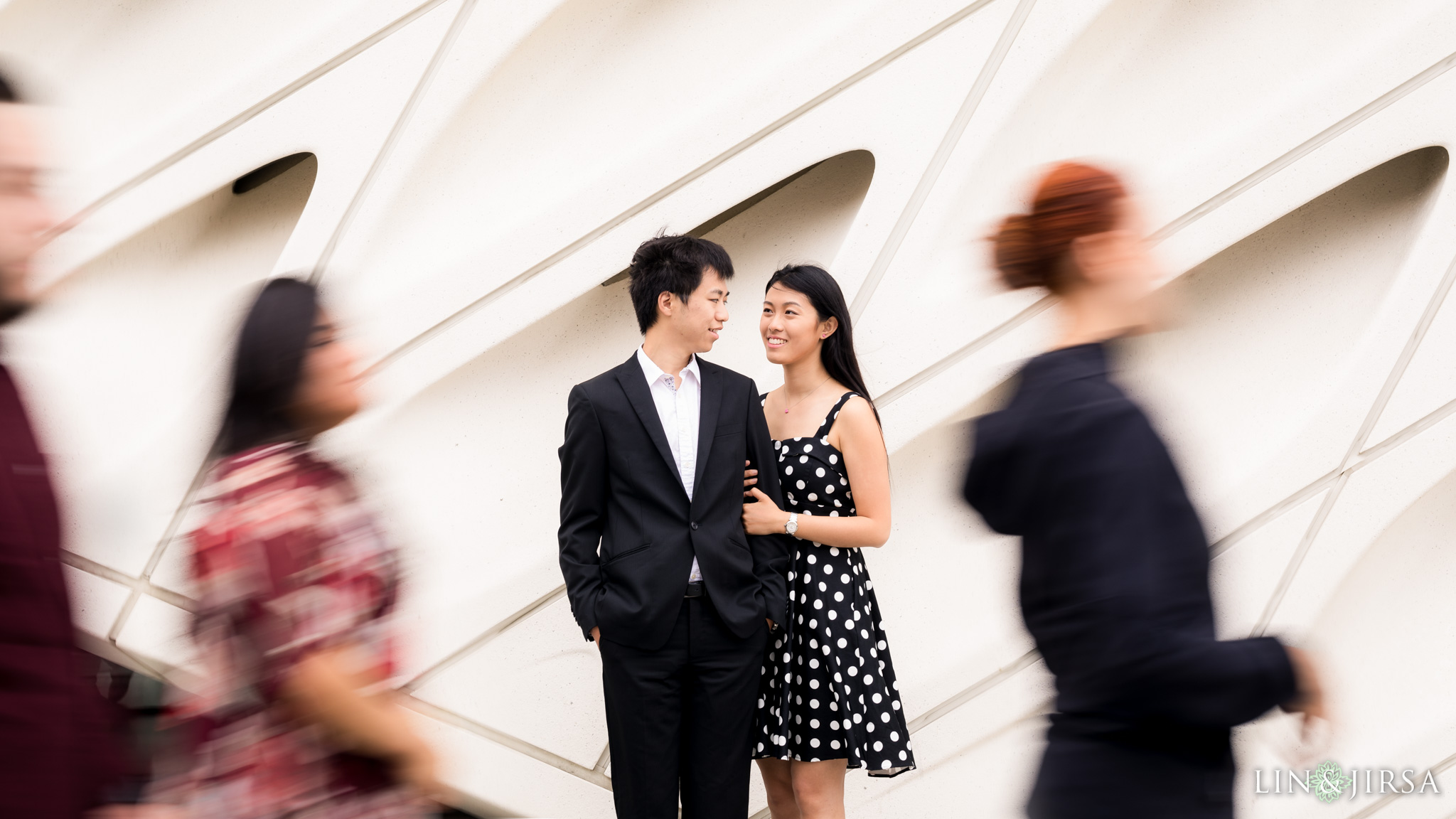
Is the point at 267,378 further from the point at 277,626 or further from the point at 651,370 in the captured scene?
the point at 651,370

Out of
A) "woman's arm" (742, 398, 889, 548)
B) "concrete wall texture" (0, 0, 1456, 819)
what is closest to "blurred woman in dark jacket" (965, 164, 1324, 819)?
"woman's arm" (742, 398, 889, 548)

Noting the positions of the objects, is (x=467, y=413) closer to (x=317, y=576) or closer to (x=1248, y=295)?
(x=317, y=576)

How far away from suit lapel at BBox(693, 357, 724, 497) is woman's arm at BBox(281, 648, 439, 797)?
1.36 meters

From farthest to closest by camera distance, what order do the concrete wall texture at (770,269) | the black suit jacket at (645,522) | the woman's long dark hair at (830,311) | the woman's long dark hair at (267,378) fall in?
the concrete wall texture at (770,269) < the woman's long dark hair at (830,311) < the black suit jacket at (645,522) < the woman's long dark hair at (267,378)

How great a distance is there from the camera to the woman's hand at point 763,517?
8.87 feet

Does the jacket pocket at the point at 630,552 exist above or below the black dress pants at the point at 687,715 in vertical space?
above

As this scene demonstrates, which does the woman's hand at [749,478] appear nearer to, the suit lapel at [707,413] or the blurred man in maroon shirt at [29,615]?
the suit lapel at [707,413]

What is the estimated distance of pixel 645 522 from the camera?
2611 millimetres

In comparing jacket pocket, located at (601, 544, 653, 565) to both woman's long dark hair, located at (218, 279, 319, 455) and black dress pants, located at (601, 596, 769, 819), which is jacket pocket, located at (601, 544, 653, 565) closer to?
black dress pants, located at (601, 596, 769, 819)

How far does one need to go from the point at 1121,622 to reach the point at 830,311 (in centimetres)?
174

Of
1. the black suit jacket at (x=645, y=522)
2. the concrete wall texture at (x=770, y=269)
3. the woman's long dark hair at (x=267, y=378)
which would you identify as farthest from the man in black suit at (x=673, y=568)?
the woman's long dark hair at (x=267, y=378)

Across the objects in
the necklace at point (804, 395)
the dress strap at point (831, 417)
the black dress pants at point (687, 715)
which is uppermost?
the necklace at point (804, 395)

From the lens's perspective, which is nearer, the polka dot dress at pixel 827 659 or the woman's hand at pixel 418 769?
the woman's hand at pixel 418 769

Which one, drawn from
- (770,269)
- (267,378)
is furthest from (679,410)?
(267,378)
